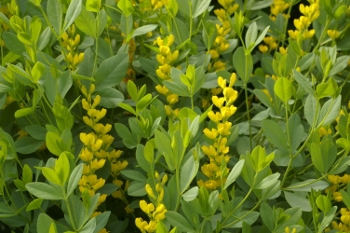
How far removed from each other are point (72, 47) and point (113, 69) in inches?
3.4

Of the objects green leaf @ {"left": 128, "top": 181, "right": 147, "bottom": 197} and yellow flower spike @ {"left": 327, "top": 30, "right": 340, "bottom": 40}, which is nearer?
green leaf @ {"left": 128, "top": 181, "right": 147, "bottom": 197}

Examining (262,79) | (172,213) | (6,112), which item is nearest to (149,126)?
(172,213)

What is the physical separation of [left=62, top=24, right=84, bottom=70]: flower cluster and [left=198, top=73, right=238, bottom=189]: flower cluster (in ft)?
0.81

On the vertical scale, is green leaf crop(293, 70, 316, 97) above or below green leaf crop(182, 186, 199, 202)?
above

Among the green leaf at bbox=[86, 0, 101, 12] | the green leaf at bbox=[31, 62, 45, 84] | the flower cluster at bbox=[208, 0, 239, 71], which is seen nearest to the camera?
the green leaf at bbox=[31, 62, 45, 84]

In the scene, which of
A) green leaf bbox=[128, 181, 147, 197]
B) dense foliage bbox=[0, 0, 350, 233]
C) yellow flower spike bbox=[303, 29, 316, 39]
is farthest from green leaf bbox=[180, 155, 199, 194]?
yellow flower spike bbox=[303, 29, 316, 39]

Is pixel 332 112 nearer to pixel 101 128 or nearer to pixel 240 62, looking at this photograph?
pixel 240 62

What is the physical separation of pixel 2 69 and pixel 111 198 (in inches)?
13.4

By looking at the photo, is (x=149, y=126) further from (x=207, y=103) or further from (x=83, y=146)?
(x=207, y=103)

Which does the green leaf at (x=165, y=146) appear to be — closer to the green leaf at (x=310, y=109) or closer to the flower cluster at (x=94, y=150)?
the flower cluster at (x=94, y=150)

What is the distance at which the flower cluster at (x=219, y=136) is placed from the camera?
0.91m

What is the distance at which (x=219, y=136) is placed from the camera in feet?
3.09

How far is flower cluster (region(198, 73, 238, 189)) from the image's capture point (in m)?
0.91

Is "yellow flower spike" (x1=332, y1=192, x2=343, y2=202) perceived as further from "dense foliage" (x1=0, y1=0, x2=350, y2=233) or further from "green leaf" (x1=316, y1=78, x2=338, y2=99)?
"green leaf" (x1=316, y1=78, x2=338, y2=99)
